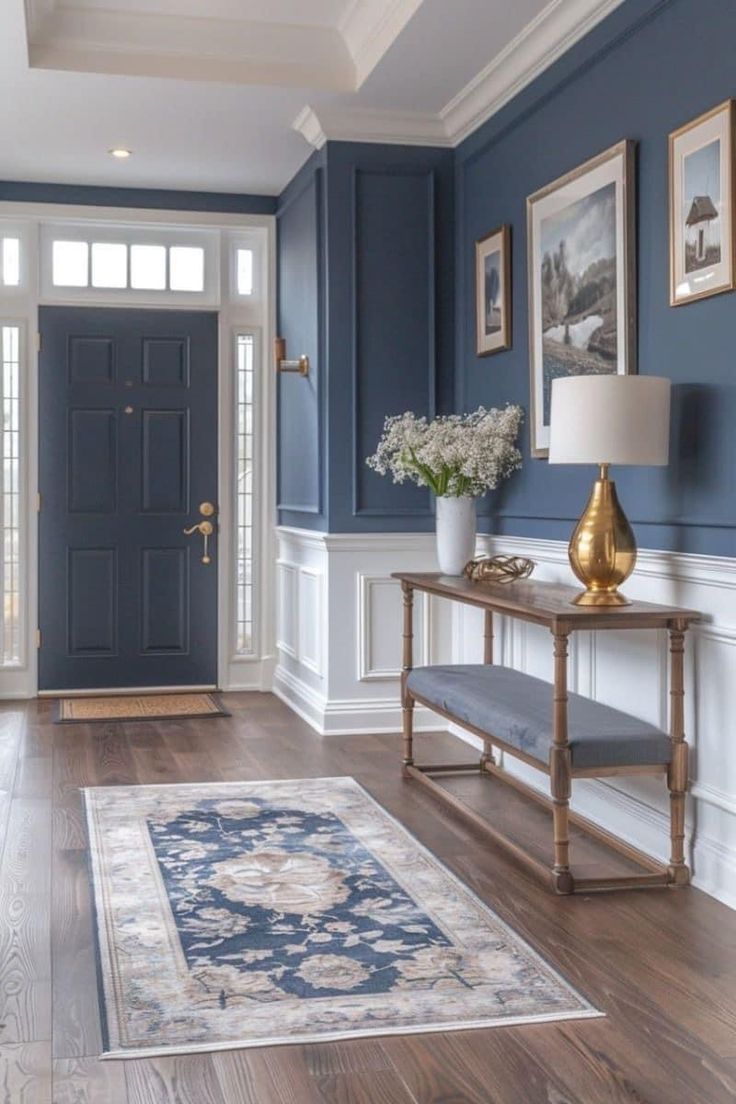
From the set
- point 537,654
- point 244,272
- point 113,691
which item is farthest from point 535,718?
point 244,272

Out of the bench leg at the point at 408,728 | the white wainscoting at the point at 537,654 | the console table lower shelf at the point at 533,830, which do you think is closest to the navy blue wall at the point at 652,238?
the white wainscoting at the point at 537,654

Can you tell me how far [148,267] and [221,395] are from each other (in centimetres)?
78

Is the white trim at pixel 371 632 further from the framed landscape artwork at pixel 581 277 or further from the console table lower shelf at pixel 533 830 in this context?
the framed landscape artwork at pixel 581 277

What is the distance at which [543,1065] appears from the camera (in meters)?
2.45

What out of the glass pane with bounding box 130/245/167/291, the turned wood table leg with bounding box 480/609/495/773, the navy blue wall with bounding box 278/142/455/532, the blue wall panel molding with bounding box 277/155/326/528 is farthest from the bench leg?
the glass pane with bounding box 130/245/167/291

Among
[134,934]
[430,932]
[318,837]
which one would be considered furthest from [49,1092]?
[318,837]

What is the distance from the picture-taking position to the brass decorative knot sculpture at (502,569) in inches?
182

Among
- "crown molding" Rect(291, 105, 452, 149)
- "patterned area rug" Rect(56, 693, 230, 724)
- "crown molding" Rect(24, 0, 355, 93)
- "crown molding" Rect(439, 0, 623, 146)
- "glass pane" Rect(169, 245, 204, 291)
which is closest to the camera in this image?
"crown molding" Rect(439, 0, 623, 146)

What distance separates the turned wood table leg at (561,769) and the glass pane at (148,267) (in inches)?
164

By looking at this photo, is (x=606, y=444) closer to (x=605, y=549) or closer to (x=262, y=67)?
(x=605, y=549)

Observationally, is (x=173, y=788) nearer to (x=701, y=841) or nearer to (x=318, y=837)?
(x=318, y=837)

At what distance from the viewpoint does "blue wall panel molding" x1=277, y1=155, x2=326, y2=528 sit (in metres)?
5.97

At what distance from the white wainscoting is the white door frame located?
0.77 feet

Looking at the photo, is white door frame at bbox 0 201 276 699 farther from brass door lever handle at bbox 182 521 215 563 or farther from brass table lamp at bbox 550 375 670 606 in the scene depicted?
brass table lamp at bbox 550 375 670 606
